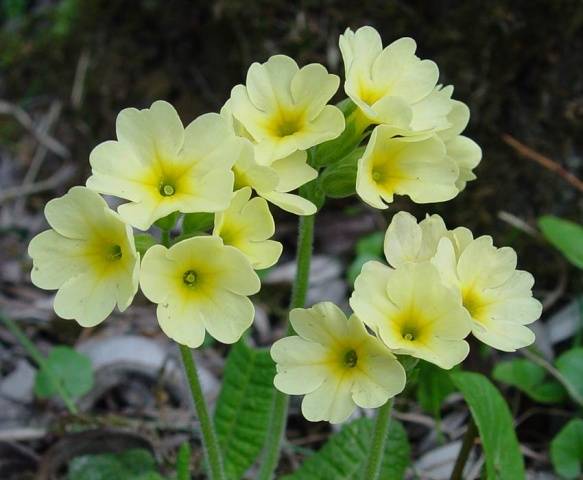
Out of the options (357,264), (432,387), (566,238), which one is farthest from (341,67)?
(432,387)

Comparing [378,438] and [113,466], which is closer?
[378,438]

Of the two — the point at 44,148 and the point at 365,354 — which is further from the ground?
the point at 365,354

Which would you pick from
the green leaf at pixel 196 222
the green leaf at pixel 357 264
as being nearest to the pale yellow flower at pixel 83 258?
the green leaf at pixel 196 222

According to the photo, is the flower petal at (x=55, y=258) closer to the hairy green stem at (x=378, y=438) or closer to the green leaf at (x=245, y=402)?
the hairy green stem at (x=378, y=438)

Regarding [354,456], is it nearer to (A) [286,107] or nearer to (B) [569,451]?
(B) [569,451]

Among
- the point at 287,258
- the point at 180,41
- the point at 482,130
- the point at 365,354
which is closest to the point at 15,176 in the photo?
the point at 180,41

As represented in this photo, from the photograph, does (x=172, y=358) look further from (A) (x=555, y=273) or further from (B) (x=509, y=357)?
(A) (x=555, y=273)
